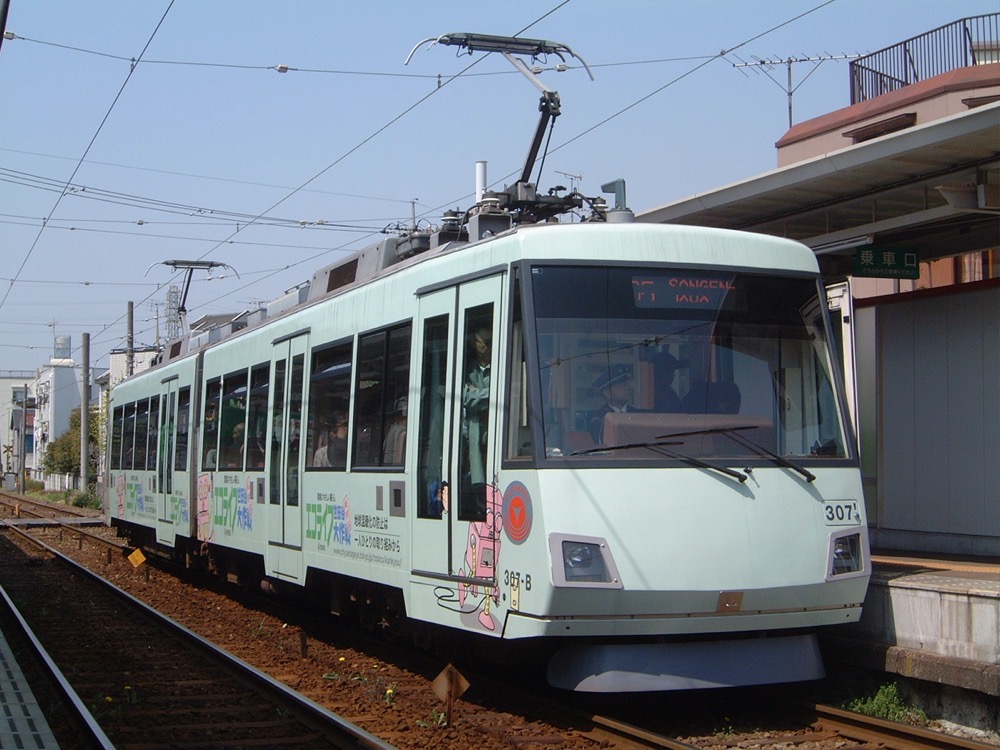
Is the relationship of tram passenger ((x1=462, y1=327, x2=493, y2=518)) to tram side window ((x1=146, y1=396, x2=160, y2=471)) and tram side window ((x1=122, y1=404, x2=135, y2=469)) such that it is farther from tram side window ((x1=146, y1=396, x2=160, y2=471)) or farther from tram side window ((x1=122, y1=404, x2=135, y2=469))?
tram side window ((x1=122, y1=404, x2=135, y2=469))

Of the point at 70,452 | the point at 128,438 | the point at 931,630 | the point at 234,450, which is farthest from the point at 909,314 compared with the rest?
the point at 70,452

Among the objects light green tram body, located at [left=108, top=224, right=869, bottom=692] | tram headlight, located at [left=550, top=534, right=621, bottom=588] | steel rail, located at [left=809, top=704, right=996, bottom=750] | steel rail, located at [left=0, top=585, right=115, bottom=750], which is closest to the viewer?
steel rail, located at [left=809, top=704, right=996, bottom=750]

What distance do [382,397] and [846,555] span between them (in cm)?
362

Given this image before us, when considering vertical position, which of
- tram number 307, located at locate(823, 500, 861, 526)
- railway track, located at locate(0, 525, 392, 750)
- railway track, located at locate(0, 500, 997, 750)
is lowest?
railway track, located at locate(0, 525, 392, 750)

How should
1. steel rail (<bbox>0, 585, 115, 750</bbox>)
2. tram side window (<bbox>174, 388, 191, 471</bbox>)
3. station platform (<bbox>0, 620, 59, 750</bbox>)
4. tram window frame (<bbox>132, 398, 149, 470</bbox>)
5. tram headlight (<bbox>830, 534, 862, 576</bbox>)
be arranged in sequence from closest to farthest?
1. station platform (<bbox>0, 620, 59, 750</bbox>)
2. tram headlight (<bbox>830, 534, 862, 576</bbox>)
3. steel rail (<bbox>0, 585, 115, 750</bbox>)
4. tram side window (<bbox>174, 388, 191, 471</bbox>)
5. tram window frame (<bbox>132, 398, 149, 470</bbox>)

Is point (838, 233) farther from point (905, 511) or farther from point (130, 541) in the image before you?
point (130, 541)

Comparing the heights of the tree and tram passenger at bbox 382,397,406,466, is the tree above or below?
above

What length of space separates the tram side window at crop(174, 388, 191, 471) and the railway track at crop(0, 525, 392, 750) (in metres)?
1.98

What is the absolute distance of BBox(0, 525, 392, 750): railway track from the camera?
25.5 feet

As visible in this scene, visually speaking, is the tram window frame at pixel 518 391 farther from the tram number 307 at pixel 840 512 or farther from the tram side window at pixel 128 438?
the tram side window at pixel 128 438

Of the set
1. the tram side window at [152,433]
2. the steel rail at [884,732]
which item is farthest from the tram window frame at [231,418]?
the steel rail at [884,732]

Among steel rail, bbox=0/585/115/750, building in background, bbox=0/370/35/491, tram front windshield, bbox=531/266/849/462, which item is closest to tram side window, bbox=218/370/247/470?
steel rail, bbox=0/585/115/750

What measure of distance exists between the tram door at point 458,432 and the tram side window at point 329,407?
1.70 meters

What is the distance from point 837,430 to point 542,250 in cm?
221
